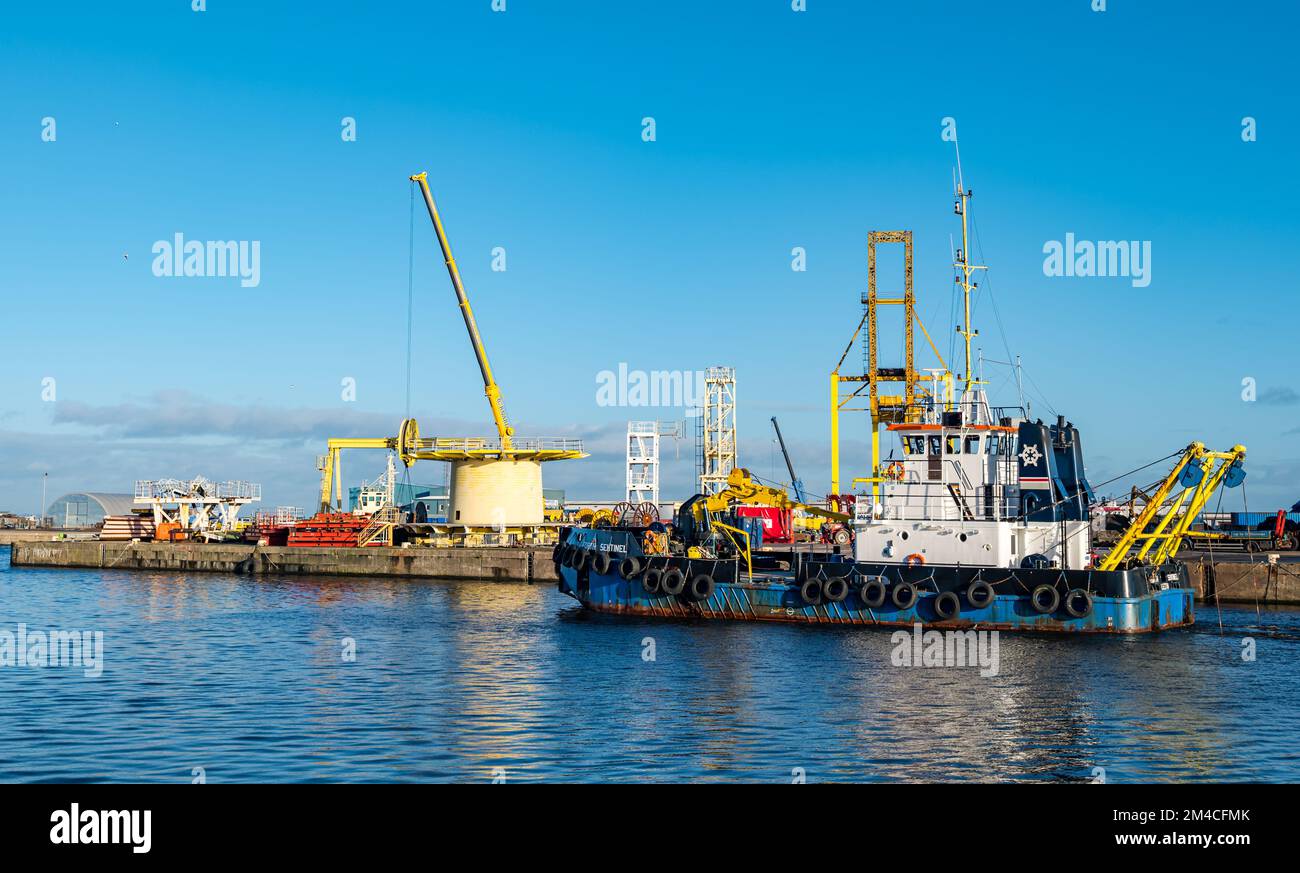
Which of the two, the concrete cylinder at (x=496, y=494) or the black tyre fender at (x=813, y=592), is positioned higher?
the concrete cylinder at (x=496, y=494)

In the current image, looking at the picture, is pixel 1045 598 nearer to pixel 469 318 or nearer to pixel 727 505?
pixel 727 505

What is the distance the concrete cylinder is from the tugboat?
3275cm

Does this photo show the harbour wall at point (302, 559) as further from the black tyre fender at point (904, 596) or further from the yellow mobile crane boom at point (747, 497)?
the black tyre fender at point (904, 596)

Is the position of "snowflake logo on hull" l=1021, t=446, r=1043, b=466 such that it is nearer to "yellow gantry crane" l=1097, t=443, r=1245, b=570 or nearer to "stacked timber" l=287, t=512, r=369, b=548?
"yellow gantry crane" l=1097, t=443, r=1245, b=570

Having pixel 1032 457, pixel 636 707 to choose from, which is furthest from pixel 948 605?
pixel 636 707

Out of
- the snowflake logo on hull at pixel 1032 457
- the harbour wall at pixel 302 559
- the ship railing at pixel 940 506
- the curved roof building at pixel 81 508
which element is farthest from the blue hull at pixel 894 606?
the curved roof building at pixel 81 508

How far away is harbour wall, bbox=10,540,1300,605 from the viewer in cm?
6588

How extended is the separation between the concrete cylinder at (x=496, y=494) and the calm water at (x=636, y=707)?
113 ft

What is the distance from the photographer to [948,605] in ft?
115

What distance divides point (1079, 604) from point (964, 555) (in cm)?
379

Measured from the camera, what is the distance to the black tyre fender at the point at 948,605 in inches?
1375

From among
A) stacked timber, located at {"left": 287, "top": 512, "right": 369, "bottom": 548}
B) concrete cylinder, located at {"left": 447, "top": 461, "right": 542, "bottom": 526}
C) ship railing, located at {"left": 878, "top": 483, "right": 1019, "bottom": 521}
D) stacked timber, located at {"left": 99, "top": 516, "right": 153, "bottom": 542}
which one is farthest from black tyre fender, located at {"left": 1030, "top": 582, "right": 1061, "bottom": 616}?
stacked timber, located at {"left": 99, "top": 516, "right": 153, "bottom": 542}
